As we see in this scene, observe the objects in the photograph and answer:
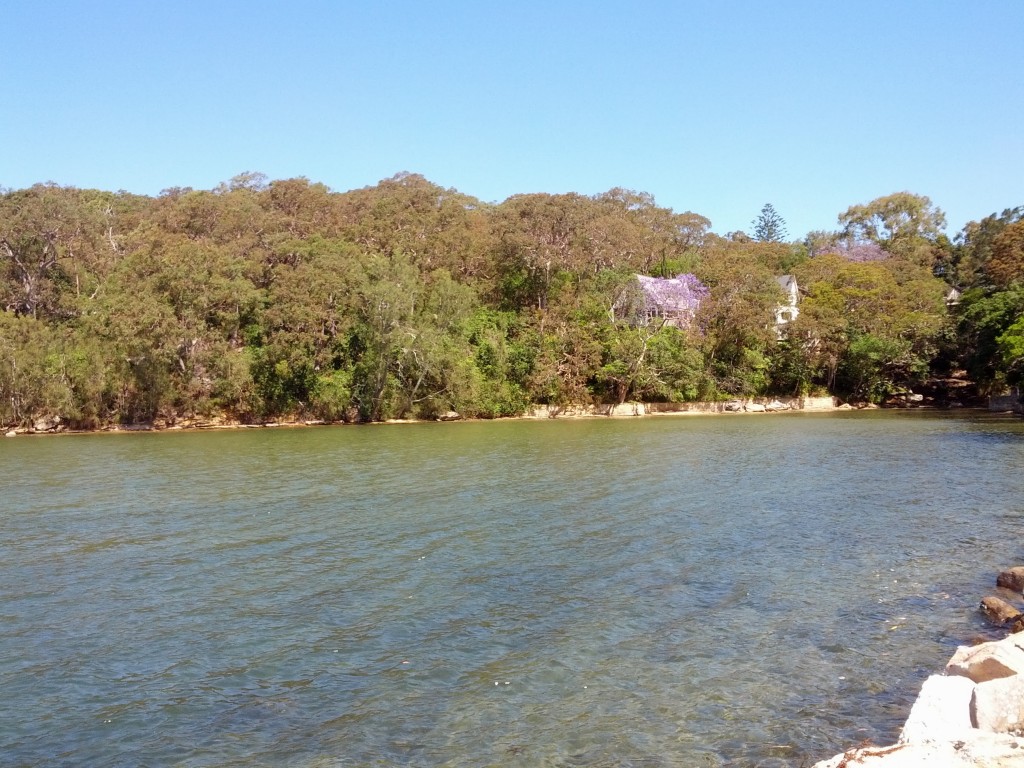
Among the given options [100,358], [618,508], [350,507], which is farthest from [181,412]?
[618,508]

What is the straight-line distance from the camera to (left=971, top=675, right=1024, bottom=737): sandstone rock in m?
7.45

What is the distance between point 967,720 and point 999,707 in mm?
350

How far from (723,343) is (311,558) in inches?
2139

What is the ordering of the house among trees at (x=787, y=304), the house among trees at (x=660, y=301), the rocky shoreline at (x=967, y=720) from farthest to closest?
1. the house among trees at (x=787, y=304)
2. the house among trees at (x=660, y=301)
3. the rocky shoreline at (x=967, y=720)

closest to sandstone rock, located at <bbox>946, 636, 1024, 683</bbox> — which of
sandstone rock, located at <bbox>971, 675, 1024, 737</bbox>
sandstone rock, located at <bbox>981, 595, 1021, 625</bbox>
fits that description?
sandstone rock, located at <bbox>971, 675, 1024, 737</bbox>

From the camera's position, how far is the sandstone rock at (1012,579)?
513 inches

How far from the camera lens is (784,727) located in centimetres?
857

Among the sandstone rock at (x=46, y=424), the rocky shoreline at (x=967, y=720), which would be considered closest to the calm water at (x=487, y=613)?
the rocky shoreline at (x=967, y=720)

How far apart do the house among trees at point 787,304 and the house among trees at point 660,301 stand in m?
6.69

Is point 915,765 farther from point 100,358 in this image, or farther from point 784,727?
point 100,358

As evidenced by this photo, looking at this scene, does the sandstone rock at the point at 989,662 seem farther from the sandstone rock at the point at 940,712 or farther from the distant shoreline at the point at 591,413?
the distant shoreline at the point at 591,413

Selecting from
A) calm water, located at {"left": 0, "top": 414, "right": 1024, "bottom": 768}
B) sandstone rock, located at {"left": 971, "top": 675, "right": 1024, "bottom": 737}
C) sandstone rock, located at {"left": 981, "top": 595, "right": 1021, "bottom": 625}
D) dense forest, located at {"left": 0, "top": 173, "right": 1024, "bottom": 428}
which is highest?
dense forest, located at {"left": 0, "top": 173, "right": 1024, "bottom": 428}

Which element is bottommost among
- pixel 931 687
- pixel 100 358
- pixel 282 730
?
pixel 282 730

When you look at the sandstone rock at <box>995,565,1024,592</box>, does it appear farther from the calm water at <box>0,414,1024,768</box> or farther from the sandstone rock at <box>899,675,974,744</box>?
the sandstone rock at <box>899,675,974,744</box>
